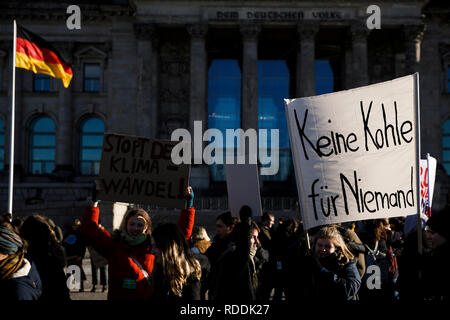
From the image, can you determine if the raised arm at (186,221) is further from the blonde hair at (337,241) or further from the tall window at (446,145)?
the tall window at (446,145)

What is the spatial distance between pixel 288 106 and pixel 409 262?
232cm

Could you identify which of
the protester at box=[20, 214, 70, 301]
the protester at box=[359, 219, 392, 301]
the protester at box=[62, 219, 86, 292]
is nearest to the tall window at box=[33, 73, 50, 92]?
the protester at box=[62, 219, 86, 292]

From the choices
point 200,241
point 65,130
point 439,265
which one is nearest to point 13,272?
point 439,265

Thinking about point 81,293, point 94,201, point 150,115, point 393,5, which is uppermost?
point 393,5

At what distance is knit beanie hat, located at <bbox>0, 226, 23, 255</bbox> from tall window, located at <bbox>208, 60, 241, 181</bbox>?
30077 mm

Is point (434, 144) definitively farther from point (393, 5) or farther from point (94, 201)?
point (94, 201)

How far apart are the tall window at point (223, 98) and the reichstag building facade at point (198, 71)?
0.21 feet

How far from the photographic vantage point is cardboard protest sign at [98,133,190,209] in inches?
236

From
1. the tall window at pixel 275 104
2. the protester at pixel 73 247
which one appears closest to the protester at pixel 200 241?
the protester at pixel 73 247

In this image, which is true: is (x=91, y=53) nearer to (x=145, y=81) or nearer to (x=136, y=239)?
(x=145, y=81)

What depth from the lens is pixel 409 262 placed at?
446 centimetres

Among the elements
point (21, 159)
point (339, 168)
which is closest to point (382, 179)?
point (339, 168)

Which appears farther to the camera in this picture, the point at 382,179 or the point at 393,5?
the point at 393,5

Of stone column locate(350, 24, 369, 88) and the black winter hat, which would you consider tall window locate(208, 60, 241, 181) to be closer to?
stone column locate(350, 24, 369, 88)
